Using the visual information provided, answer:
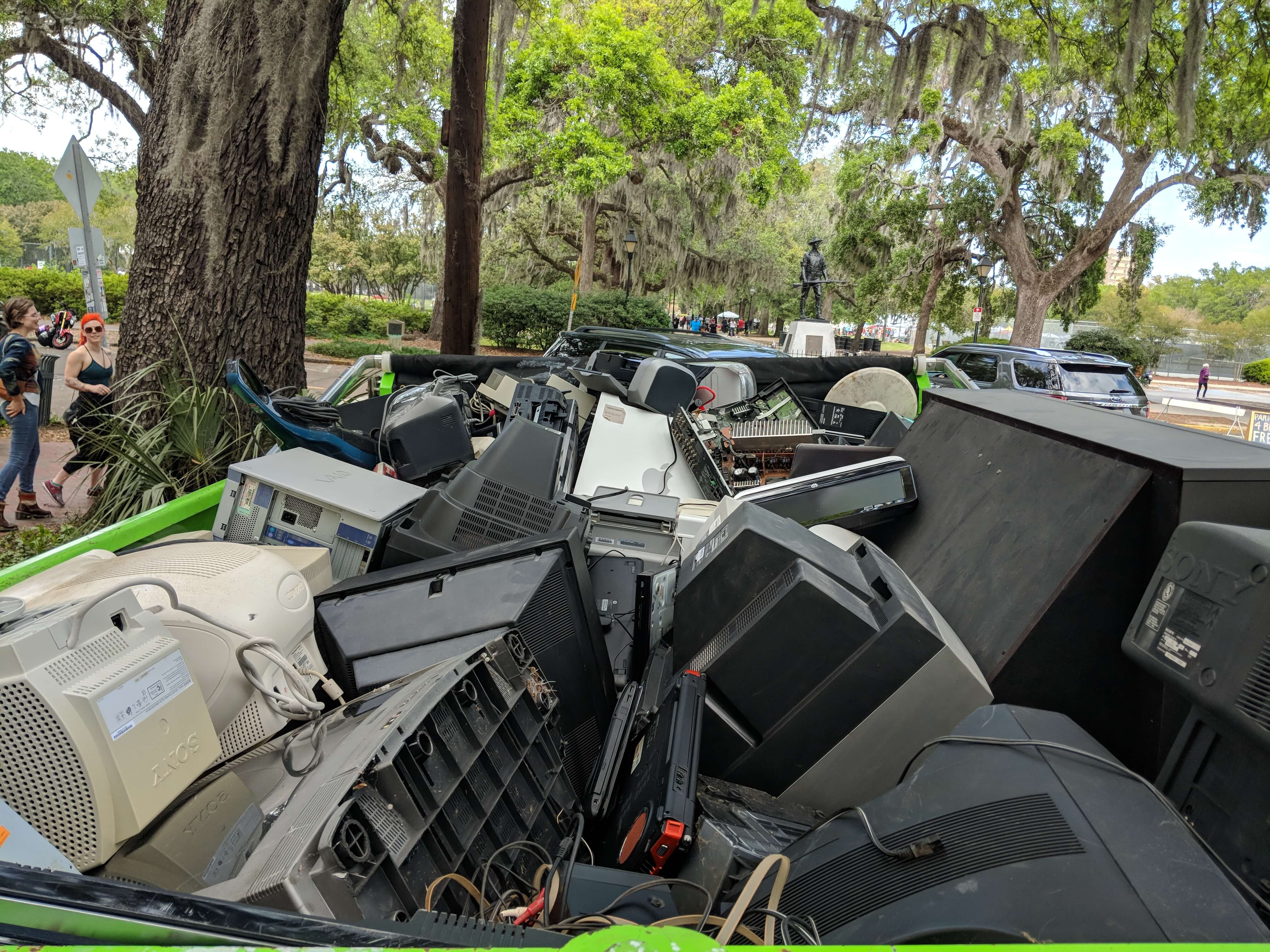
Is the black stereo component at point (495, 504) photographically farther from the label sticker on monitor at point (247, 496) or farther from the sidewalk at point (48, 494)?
the sidewalk at point (48, 494)

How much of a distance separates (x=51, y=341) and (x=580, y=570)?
1809 cm

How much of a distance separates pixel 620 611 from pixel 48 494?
6.02 meters

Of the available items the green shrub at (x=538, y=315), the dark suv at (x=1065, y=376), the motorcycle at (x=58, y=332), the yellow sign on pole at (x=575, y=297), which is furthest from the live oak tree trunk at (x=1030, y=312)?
the motorcycle at (x=58, y=332)

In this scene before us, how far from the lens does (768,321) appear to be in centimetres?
5231

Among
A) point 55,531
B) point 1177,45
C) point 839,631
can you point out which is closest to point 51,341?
point 55,531

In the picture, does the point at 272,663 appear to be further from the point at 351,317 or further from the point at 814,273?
the point at 351,317

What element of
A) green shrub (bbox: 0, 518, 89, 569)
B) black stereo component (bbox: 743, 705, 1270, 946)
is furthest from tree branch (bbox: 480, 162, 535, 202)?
black stereo component (bbox: 743, 705, 1270, 946)

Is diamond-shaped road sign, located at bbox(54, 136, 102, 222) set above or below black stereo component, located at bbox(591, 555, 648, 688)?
above

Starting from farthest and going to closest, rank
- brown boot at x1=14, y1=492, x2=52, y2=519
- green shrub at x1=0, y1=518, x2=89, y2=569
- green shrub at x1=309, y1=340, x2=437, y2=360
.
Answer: green shrub at x1=309, y1=340, x2=437, y2=360
brown boot at x1=14, y1=492, x2=52, y2=519
green shrub at x1=0, y1=518, x2=89, y2=569

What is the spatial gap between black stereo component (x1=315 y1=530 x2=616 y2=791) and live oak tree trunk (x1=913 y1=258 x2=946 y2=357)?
71.3 feet

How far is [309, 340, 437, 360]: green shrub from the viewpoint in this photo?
17.8 meters

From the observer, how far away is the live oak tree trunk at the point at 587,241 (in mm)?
19156

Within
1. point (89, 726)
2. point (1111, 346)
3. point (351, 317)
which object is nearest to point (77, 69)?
point (351, 317)

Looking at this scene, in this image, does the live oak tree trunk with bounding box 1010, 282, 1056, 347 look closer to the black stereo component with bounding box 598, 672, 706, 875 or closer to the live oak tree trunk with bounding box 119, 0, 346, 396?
the live oak tree trunk with bounding box 119, 0, 346, 396
